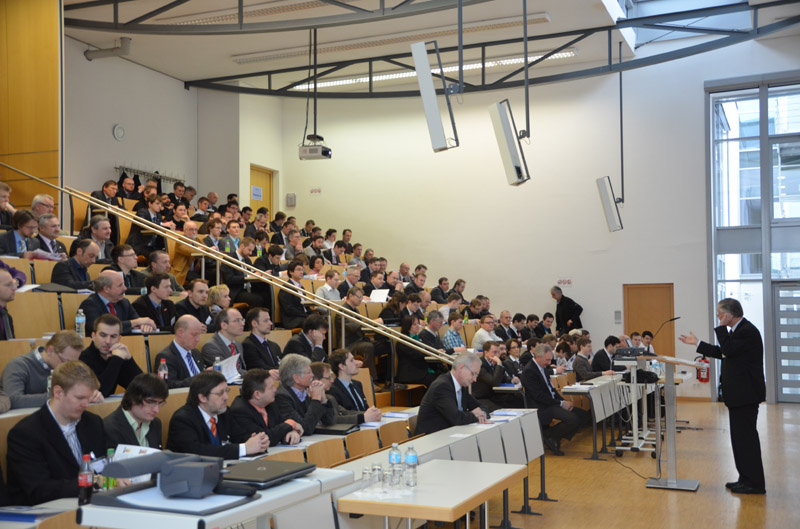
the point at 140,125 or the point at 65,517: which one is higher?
A: the point at 140,125

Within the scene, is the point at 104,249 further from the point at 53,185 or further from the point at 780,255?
the point at 780,255

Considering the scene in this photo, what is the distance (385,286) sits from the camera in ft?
39.0

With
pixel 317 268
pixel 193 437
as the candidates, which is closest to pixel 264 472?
pixel 193 437

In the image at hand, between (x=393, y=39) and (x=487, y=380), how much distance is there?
6471 millimetres

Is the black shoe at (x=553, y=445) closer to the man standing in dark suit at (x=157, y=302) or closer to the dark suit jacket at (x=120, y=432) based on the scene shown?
the man standing in dark suit at (x=157, y=302)

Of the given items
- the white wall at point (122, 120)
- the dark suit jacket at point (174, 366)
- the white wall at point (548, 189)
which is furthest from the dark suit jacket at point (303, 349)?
the white wall at point (548, 189)

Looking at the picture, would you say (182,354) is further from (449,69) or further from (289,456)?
(449,69)

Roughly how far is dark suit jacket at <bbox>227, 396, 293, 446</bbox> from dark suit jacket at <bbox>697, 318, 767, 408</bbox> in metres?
3.51

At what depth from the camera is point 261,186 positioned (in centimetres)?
1516

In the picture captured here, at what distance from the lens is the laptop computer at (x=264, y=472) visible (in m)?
2.25

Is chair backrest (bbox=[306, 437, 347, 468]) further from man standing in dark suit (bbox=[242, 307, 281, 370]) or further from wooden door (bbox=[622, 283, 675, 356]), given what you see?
wooden door (bbox=[622, 283, 675, 356])

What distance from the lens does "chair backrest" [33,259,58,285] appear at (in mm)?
6391

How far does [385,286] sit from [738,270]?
20.4 feet

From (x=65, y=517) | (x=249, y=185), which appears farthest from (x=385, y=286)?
(x=65, y=517)
